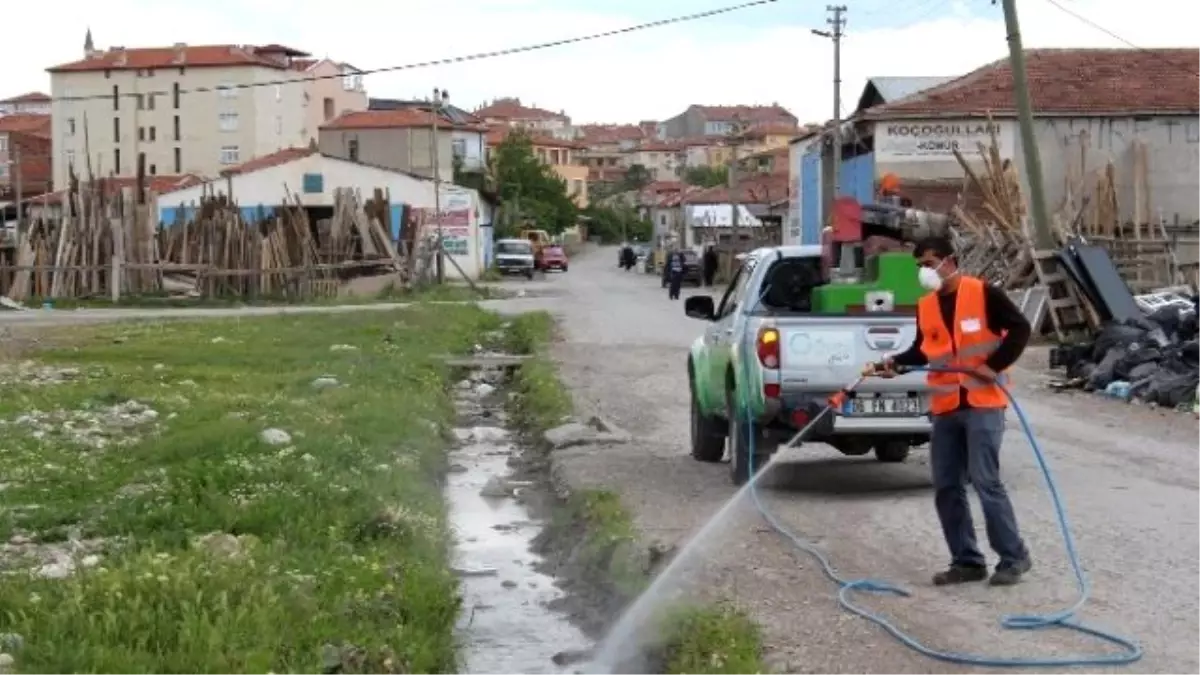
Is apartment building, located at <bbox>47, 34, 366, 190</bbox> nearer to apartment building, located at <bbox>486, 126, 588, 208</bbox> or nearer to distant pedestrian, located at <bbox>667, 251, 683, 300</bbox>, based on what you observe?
apartment building, located at <bbox>486, 126, 588, 208</bbox>

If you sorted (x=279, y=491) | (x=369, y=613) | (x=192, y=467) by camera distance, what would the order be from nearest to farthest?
(x=369, y=613)
(x=279, y=491)
(x=192, y=467)

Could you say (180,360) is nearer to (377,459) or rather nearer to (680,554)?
(377,459)

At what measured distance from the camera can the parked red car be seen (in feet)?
286

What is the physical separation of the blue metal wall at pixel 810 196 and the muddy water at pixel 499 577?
42146 mm

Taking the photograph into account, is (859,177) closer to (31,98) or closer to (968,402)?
(968,402)

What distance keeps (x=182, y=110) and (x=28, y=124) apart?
31085mm

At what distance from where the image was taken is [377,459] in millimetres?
14180

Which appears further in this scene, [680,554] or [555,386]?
[555,386]

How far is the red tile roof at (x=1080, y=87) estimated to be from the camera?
152 feet

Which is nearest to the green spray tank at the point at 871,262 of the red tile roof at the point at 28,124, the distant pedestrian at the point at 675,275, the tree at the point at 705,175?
the distant pedestrian at the point at 675,275

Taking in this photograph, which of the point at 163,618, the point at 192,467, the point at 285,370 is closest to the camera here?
the point at 163,618

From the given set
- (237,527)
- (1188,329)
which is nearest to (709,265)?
(1188,329)

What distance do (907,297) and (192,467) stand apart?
18.4ft

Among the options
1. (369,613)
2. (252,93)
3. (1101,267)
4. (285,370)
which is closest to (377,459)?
(369,613)
